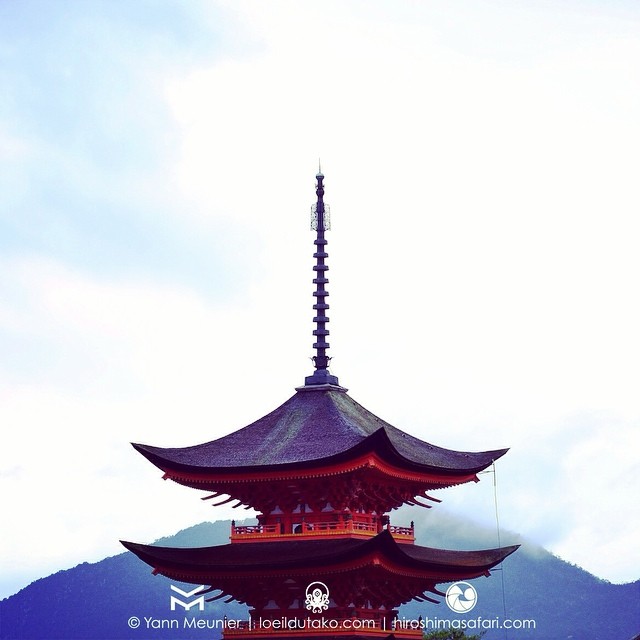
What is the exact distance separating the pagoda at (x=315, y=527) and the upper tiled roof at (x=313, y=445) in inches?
2.9

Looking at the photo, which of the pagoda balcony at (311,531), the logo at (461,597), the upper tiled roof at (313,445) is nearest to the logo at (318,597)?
the pagoda balcony at (311,531)

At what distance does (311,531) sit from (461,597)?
31.3 ft

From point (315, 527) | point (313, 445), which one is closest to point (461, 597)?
point (315, 527)

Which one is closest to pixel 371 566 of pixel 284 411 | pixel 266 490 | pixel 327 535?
pixel 327 535

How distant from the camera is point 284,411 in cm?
5256

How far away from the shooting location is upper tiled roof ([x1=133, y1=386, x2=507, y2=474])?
156ft

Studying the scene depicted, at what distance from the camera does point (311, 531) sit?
4809 cm

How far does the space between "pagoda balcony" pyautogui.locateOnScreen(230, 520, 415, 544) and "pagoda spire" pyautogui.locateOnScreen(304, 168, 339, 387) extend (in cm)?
661

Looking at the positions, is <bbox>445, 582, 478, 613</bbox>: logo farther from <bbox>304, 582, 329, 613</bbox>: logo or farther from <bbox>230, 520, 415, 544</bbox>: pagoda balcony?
<bbox>304, 582, 329, 613</bbox>: logo

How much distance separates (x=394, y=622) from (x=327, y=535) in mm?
4915

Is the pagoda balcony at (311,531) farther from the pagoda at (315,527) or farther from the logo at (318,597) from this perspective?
the logo at (318,597)

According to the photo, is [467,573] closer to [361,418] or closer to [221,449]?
[361,418]

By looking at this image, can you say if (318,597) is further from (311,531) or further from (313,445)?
(313,445)

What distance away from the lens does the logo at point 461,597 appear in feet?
177
